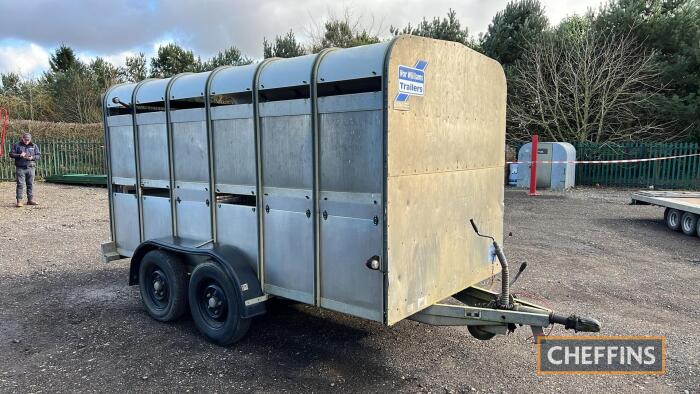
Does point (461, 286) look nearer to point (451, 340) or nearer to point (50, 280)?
point (451, 340)

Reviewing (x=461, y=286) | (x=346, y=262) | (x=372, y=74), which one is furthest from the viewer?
(x=461, y=286)

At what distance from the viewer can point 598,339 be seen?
14.8 ft

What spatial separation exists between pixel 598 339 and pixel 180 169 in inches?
167

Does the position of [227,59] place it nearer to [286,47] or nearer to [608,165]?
[286,47]

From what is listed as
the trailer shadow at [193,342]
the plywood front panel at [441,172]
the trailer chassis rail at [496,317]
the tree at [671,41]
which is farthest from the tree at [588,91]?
the trailer chassis rail at [496,317]

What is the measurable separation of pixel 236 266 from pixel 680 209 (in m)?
8.77

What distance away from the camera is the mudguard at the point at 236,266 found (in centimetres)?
406

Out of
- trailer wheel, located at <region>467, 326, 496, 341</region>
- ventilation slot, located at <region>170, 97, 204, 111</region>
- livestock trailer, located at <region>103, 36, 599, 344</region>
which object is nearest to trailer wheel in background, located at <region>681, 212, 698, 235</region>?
livestock trailer, located at <region>103, 36, 599, 344</region>

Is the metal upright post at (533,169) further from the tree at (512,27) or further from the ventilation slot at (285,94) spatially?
the ventilation slot at (285,94)

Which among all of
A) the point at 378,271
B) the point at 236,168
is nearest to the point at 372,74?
the point at 378,271

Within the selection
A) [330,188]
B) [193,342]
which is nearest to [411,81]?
[330,188]

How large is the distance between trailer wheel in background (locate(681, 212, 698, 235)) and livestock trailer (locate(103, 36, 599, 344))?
6389 millimetres

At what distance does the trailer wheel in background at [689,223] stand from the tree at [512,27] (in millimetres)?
15485

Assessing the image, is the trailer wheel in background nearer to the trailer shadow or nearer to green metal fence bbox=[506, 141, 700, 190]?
the trailer shadow
